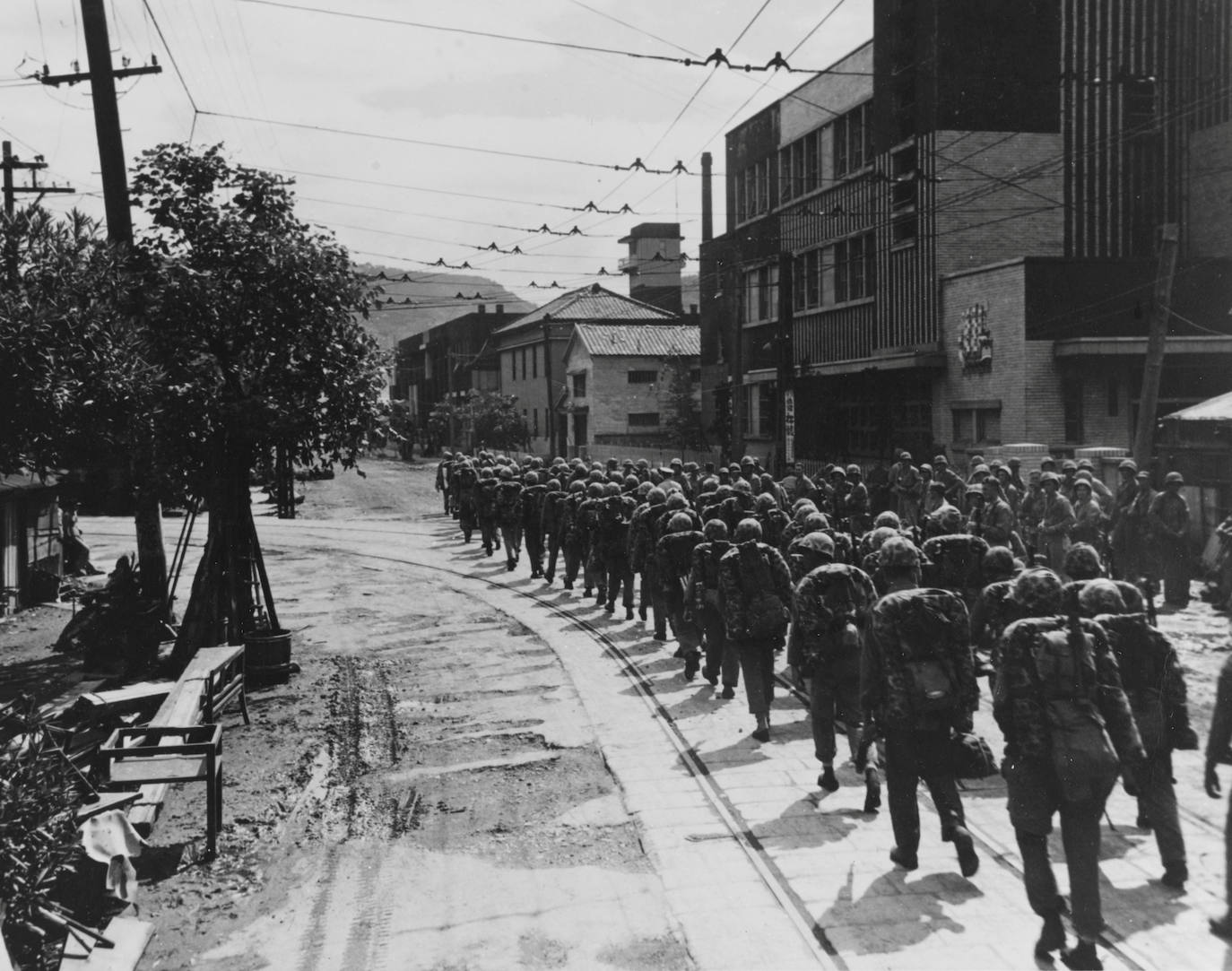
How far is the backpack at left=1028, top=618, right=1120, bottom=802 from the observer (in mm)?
5281

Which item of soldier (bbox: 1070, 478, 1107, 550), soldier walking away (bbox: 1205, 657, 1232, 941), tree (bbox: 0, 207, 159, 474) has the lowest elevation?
soldier walking away (bbox: 1205, 657, 1232, 941)

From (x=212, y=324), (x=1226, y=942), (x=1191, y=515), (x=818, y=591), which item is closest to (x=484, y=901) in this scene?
(x=818, y=591)

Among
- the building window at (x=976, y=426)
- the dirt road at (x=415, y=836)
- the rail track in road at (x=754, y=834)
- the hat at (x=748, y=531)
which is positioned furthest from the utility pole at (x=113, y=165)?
the building window at (x=976, y=426)

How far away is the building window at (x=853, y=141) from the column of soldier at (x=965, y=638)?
17.4 metres

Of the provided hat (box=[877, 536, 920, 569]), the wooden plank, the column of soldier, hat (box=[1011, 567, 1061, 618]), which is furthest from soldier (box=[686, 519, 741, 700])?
the wooden plank

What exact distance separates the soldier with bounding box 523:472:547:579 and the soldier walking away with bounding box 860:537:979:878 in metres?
12.6

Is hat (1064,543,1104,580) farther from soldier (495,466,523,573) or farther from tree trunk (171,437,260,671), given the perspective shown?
soldier (495,466,523,573)

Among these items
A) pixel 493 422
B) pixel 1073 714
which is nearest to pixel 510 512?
pixel 1073 714

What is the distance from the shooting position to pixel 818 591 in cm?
818

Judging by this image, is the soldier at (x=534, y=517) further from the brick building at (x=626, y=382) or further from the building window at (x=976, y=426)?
the brick building at (x=626, y=382)

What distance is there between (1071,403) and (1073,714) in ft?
64.0

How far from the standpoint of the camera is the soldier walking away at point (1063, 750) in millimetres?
5281

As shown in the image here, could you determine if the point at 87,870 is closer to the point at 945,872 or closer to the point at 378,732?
the point at 378,732

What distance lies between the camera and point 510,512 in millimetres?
20797
